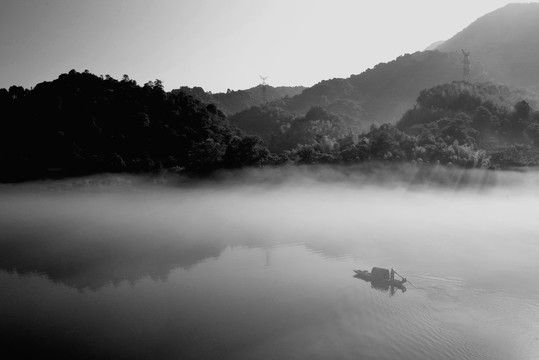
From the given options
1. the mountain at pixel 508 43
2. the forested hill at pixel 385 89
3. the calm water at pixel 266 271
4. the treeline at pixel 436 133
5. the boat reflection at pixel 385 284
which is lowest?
the calm water at pixel 266 271

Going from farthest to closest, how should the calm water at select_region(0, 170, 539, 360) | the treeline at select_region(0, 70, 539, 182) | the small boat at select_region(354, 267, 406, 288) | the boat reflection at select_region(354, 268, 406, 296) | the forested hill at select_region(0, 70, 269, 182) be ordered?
the treeline at select_region(0, 70, 539, 182) < the forested hill at select_region(0, 70, 269, 182) < the small boat at select_region(354, 267, 406, 288) < the boat reflection at select_region(354, 268, 406, 296) < the calm water at select_region(0, 170, 539, 360)

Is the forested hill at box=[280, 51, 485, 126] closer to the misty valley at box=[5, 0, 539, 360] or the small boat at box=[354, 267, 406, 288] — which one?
the misty valley at box=[5, 0, 539, 360]

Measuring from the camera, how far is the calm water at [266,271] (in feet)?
52.3

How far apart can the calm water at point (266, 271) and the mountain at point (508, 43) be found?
7784 centimetres

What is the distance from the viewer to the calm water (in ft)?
52.3

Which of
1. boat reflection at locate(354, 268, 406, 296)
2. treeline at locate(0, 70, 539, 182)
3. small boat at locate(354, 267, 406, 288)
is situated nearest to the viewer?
boat reflection at locate(354, 268, 406, 296)

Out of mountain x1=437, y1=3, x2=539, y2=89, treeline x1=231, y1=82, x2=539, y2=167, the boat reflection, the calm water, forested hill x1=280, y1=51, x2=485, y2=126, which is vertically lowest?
the calm water

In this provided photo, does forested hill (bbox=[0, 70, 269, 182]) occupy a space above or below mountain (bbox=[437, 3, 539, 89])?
below

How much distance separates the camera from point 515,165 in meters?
46.7

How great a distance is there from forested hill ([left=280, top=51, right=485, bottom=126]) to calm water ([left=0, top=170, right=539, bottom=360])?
53.6m

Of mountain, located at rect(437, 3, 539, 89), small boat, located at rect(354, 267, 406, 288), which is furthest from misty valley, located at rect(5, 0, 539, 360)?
mountain, located at rect(437, 3, 539, 89)

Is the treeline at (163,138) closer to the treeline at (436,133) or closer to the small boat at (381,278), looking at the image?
the treeline at (436,133)

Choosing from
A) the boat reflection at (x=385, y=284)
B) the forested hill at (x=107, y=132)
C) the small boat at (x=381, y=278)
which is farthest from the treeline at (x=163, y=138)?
the boat reflection at (x=385, y=284)

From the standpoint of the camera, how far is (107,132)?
156ft
